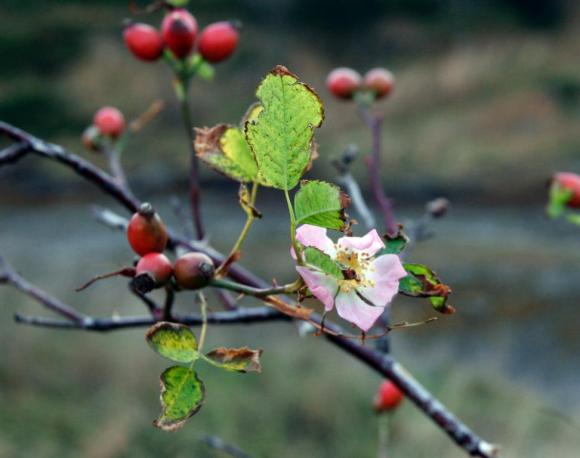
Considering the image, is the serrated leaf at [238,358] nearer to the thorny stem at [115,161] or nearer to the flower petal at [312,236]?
the flower petal at [312,236]

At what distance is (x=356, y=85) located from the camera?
52 cm

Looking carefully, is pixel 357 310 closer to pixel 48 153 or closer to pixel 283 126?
pixel 283 126

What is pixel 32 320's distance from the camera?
0.39 m

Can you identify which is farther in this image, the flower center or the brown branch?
the brown branch

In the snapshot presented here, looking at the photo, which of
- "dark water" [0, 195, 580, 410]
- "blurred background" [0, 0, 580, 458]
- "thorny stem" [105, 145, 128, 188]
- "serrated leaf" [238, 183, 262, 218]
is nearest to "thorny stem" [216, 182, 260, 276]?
"serrated leaf" [238, 183, 262, 218]

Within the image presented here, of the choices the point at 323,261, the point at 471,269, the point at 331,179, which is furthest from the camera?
the point at 331,179

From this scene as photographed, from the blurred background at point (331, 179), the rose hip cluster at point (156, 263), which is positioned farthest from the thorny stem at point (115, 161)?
the blurred background at point (331, 179)

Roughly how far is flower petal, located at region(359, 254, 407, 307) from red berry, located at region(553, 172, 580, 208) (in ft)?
0.80

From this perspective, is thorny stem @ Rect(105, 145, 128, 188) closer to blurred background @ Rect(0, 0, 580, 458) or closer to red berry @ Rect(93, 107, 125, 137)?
red berry @ Rect(93, 107, 125, 137)

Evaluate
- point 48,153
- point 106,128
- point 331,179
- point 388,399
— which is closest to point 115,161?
point 106,128

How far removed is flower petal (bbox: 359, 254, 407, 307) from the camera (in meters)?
0.23

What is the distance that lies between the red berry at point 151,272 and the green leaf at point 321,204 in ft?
0.17

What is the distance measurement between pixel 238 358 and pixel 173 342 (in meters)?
0.02

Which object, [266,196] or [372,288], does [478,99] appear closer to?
[266,196]
